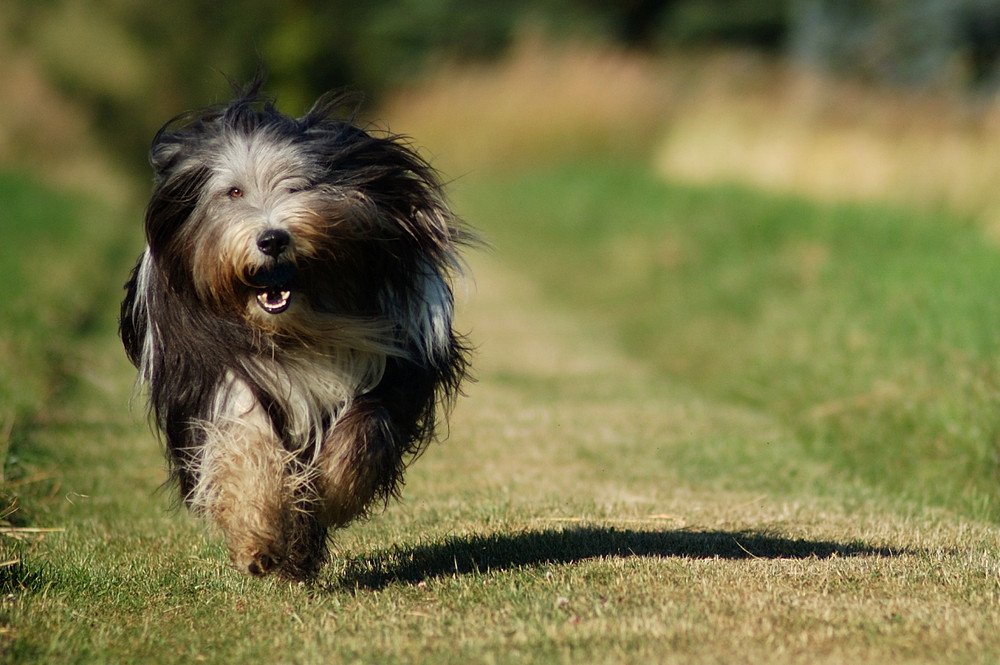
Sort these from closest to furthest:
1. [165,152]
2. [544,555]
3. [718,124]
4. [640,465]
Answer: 1. [165,152]
2. [544,555]
3. [640,465]
4. [718,124]

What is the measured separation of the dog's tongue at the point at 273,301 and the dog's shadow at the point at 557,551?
3.07 ft

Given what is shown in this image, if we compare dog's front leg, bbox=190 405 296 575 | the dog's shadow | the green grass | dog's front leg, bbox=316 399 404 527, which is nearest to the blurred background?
the green grass

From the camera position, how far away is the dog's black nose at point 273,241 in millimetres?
3838

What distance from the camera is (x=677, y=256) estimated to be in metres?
12.0

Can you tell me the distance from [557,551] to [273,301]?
1369 mm

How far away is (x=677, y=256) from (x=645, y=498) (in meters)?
6.58

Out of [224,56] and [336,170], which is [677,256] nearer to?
[336,170]

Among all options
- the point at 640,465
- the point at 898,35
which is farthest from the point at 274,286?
the point at 898,35

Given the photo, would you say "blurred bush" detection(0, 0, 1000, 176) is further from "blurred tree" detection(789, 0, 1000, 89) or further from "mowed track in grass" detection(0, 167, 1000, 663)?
"mowed track in grass" detection(0, 167, 1000, 663)

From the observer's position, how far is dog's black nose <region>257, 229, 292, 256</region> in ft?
12.6

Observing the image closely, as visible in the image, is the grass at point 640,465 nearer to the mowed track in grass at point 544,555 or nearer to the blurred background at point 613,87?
the mowed track in grass at point 544,555

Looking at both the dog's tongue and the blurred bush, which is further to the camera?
the blurred bush

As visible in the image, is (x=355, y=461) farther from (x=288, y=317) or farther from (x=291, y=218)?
(x=291, y=218)

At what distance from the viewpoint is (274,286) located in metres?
3.97
